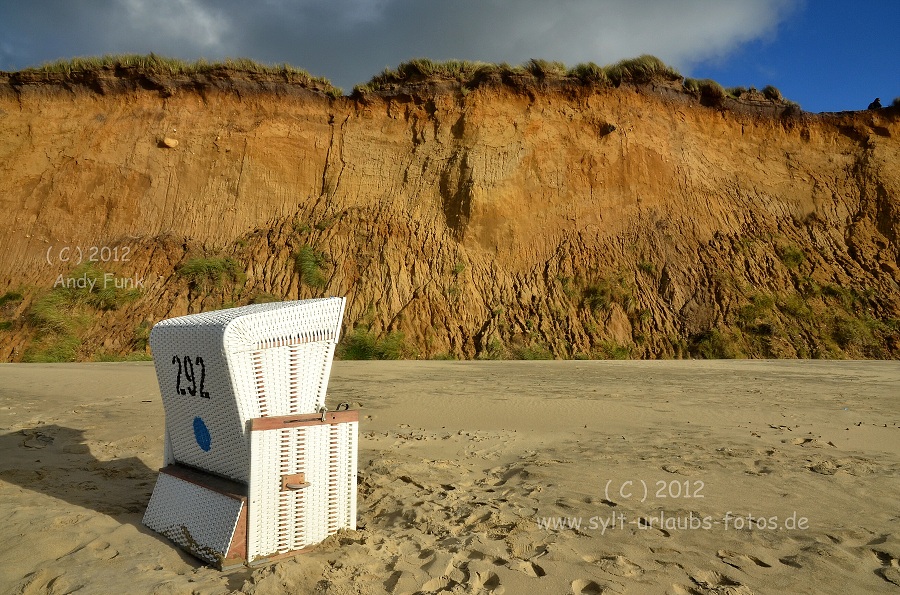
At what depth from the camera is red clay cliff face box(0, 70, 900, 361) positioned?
64.7ft

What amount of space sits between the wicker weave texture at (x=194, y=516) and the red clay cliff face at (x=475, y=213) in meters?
14.3

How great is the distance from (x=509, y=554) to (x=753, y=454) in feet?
11.3

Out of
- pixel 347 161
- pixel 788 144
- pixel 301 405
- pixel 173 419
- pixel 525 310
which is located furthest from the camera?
pixel 788 144

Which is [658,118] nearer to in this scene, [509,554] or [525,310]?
[525,310]

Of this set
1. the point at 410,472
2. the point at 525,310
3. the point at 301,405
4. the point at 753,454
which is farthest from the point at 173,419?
the point at 525,310

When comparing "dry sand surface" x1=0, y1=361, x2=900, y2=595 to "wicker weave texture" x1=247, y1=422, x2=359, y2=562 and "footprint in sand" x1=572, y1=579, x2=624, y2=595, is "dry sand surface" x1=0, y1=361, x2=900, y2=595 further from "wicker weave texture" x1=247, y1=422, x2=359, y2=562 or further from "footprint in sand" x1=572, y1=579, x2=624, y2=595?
"wicker weave texture" x1=247, y1=422, x2=359, y2=562

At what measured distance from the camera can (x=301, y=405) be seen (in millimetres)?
3969

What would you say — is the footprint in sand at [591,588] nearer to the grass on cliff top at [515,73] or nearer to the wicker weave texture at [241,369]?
the wicker weave texture at [241,369]

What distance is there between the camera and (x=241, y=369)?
368 centimetres

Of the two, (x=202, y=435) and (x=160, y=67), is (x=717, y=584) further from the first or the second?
(x=160, y=67)

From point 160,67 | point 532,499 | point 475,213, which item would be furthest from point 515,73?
point 532,499

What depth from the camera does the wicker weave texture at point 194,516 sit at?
3.65 m

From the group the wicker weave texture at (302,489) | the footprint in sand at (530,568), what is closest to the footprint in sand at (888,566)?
the footprint in sand at (530,568)

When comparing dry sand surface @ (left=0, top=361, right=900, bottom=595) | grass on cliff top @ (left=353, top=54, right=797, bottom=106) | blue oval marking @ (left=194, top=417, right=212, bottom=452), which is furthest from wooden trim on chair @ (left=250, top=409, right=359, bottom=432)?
grass on cliff top @ (left=353, top=54, right=797, bottom=106)
